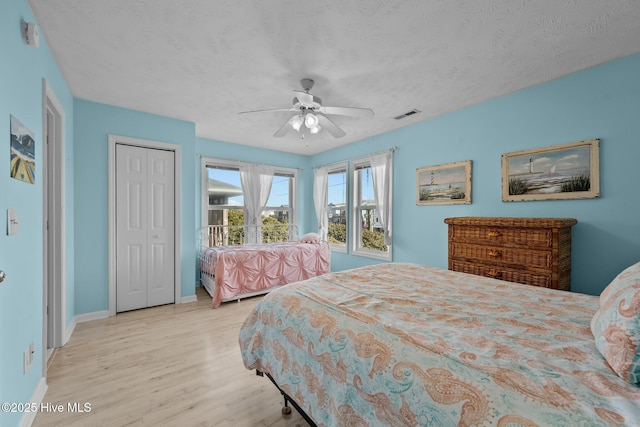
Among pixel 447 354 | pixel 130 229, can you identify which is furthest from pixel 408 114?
pixel 130 229

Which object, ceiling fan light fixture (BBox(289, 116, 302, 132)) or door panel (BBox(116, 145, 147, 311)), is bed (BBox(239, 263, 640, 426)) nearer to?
ceiling fan light fixture (BBox(289, 116, 302, 132))

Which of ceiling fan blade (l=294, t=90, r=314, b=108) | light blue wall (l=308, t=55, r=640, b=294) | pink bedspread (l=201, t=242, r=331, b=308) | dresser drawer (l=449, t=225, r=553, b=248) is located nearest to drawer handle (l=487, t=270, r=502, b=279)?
dresser drawer (l=449, t=225, r=553, b=248)

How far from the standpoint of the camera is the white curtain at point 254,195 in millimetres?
5141

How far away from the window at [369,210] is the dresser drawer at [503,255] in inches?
56.6

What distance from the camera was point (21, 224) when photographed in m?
1.62

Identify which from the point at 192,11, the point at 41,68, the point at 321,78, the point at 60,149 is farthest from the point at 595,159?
the point at 60,149

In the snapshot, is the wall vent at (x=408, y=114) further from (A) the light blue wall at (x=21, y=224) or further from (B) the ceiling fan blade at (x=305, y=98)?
(A) the light blue wall at (x=21, y=224)

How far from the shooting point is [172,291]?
384 centimetres

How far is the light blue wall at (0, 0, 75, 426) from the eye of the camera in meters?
1.38

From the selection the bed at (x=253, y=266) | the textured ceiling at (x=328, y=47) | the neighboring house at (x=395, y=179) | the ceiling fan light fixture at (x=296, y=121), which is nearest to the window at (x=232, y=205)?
the bed at (x=253, y=266)

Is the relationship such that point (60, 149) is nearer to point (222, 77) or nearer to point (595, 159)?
point (222, 77)

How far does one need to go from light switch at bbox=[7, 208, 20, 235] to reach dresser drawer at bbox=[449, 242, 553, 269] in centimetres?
352

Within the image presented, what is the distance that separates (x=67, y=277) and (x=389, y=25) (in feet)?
12.5

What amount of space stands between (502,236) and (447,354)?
85.8 inches
